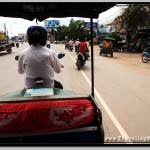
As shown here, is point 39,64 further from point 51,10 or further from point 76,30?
point 76,30

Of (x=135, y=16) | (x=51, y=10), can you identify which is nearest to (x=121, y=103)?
(x=51, y=10)

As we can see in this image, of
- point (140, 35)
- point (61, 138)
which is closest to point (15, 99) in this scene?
point (61, 138)

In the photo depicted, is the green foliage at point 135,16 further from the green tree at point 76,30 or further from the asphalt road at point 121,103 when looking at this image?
the green tree at point 76,30

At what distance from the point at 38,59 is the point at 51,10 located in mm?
1615

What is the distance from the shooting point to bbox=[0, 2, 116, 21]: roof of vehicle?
17.0 ft

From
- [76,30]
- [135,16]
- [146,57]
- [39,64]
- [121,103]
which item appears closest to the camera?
[39,64]

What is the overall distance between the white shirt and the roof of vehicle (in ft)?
2.78

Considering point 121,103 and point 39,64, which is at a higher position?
point 39,64

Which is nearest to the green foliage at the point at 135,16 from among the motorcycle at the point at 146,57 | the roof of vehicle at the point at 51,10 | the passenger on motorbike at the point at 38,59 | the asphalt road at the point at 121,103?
the motorcycle at the point at 146,57

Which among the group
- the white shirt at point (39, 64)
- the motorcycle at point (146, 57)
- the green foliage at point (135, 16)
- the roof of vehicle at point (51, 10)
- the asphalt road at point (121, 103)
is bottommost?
the asphalt road at point (121, 103)

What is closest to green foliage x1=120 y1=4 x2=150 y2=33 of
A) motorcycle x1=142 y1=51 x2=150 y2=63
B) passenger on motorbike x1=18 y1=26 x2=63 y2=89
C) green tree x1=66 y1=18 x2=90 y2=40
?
Result: motorcycle x1=142 y1=51 x2=150 y2=63

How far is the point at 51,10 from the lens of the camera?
597 cm

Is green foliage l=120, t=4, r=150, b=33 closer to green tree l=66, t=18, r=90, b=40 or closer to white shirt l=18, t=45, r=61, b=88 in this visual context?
white shirt l=18, t=45, r=61, b=88

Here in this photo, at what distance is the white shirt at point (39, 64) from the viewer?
15.4 feet
